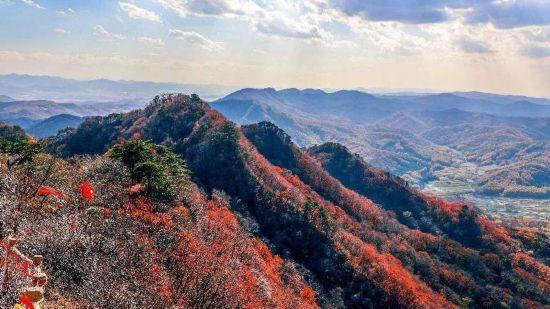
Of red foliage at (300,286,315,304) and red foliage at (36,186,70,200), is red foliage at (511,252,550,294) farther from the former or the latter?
red foliage at (36,186,70,200)

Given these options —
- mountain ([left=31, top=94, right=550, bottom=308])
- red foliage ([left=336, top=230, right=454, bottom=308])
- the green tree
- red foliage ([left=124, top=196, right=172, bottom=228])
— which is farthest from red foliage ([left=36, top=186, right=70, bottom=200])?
red foliage ([left=336, top=230, right=454, bottom=308])

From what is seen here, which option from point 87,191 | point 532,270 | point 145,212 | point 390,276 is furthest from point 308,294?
point 532,270

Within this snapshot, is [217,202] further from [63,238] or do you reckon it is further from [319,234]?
[63,238]

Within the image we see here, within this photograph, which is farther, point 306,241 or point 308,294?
point 306,241

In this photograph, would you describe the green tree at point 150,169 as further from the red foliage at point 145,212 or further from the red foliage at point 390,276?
the red foliage at point 390,276

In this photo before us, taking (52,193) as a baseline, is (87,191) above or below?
below

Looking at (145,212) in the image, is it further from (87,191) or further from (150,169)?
(150,169)

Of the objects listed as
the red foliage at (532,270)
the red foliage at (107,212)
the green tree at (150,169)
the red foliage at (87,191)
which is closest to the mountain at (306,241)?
the green tree at (150,169)

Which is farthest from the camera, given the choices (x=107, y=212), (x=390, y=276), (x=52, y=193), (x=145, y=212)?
(x=390, y=276)

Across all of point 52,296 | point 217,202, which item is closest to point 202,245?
point 52,296
